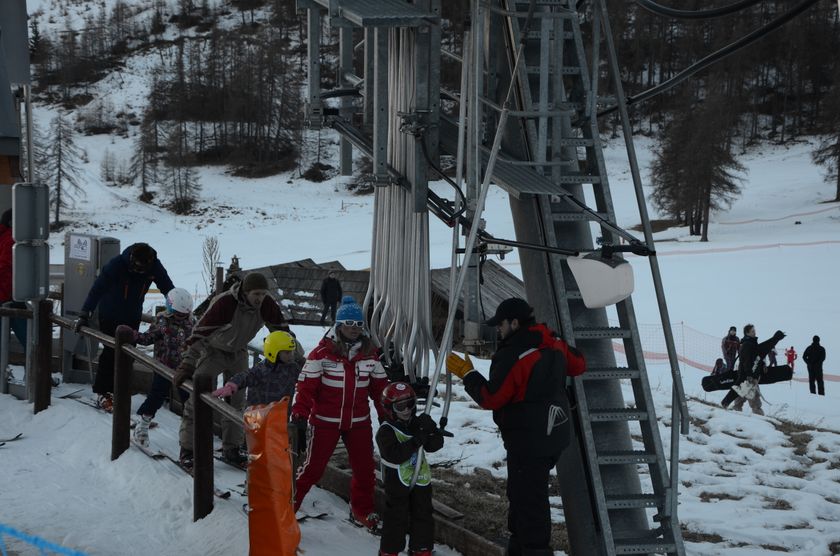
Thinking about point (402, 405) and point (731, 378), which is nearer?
point (402, 405)

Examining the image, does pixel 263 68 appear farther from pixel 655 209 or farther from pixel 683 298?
pixel 683 298

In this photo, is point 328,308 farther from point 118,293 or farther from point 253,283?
point 253,283

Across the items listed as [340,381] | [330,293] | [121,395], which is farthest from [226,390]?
[330,293]

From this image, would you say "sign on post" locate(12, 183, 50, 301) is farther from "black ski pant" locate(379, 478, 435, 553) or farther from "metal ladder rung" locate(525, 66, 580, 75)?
"metal ladder rung" locate(525, 66, 580, 75)

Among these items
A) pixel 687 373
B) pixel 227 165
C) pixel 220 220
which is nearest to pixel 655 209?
pixel 220 220

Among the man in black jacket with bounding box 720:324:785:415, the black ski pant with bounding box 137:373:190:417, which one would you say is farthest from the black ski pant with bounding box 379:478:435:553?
the man in black jacket with bounding box 720:324:785:415

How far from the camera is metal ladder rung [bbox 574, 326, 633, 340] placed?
6.41 metres

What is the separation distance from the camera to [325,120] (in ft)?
25.1

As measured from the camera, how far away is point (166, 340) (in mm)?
8141

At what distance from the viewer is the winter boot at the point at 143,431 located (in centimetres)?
782

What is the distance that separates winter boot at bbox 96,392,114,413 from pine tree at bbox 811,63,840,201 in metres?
46.6

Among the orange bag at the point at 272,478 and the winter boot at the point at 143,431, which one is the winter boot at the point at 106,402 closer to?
the winter boot at the point at 143,431

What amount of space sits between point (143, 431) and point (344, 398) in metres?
2.36

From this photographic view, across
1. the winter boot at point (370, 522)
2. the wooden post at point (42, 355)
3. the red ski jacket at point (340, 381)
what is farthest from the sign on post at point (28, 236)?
the winter boot at point (370, 522)
